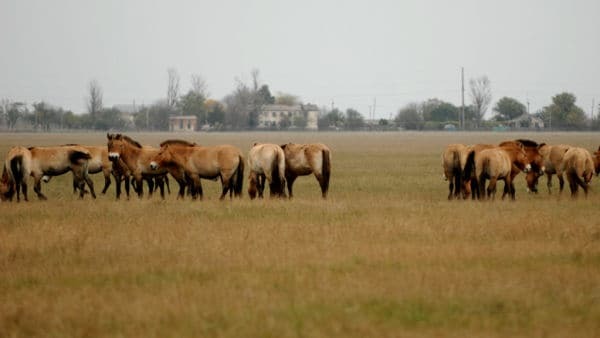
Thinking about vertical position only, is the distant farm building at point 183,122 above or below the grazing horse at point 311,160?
above

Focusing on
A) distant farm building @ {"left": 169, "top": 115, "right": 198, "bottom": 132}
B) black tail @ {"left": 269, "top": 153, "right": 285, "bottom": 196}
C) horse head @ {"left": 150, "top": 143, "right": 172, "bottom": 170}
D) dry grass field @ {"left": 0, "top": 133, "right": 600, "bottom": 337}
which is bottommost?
dry grass field @ {"left": 0, "top": 133, "right": 600, "bottom": 337}

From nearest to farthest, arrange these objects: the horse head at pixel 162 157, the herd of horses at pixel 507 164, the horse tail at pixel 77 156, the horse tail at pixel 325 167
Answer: the herd of horses at pixel 507 164
the horse head at pixel 162 157
the horse tail at pixel 325 167
the horse tail at pixel 77 156

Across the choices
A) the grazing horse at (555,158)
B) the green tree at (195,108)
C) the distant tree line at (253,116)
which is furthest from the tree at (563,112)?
the grazing horse at (555,158)

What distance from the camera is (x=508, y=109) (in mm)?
183625

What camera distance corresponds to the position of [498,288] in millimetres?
10414

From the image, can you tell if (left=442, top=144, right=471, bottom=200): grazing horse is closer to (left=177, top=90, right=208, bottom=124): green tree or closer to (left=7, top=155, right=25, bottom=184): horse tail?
(left=7, top=155, right=25, bottom=184): horse tail

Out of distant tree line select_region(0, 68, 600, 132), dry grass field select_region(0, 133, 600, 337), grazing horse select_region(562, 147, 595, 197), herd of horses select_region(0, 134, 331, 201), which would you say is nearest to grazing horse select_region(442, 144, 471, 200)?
dry grass field select_region(0, 133, 600, 337)

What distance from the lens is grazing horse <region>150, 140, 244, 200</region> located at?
22172 mm

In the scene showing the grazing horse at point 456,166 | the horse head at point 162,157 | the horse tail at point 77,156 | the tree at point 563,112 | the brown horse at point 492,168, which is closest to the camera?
the brown horse at point 492,168

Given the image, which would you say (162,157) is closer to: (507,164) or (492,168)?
(492,168)

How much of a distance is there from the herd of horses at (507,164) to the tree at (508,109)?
16289 cm

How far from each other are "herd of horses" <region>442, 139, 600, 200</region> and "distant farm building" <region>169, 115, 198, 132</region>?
160800mm

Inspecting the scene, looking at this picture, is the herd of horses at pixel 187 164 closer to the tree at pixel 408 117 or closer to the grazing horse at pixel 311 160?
the grazing horse at pixel 311 160

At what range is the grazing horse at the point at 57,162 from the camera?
920 inches
